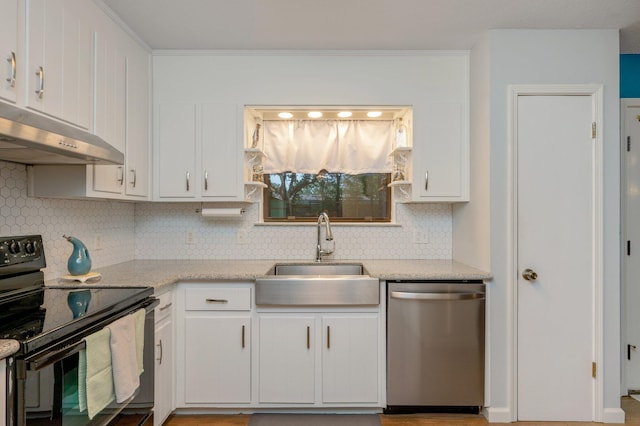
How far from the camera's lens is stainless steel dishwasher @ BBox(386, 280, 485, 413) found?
235 cm

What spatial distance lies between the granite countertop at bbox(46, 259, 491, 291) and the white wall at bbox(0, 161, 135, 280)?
135mm

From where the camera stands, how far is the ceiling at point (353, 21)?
2.12 meters

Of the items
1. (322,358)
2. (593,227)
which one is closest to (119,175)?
(322,358)

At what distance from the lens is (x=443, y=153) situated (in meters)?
2.71

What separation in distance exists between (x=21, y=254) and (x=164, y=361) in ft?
3.10

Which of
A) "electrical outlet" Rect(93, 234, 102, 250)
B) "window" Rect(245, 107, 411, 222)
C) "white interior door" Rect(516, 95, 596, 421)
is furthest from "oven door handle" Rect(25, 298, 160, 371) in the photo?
"white interior door" Rect(516, 95, 596, 421)

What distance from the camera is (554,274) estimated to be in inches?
93.0

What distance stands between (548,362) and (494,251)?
2.51 feet

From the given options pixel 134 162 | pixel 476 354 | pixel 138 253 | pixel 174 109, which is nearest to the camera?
pixel 476 354

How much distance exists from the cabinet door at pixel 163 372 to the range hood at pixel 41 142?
101 centimetres

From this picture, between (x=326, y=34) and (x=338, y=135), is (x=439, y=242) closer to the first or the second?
(x=338, y=135)

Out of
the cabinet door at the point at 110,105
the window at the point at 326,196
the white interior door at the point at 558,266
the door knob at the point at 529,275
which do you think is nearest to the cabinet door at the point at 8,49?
the cabinet door at the point at 110,105

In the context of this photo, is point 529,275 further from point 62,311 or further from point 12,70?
point 12,70

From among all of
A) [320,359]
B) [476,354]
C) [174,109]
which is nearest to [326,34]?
[174,109]
